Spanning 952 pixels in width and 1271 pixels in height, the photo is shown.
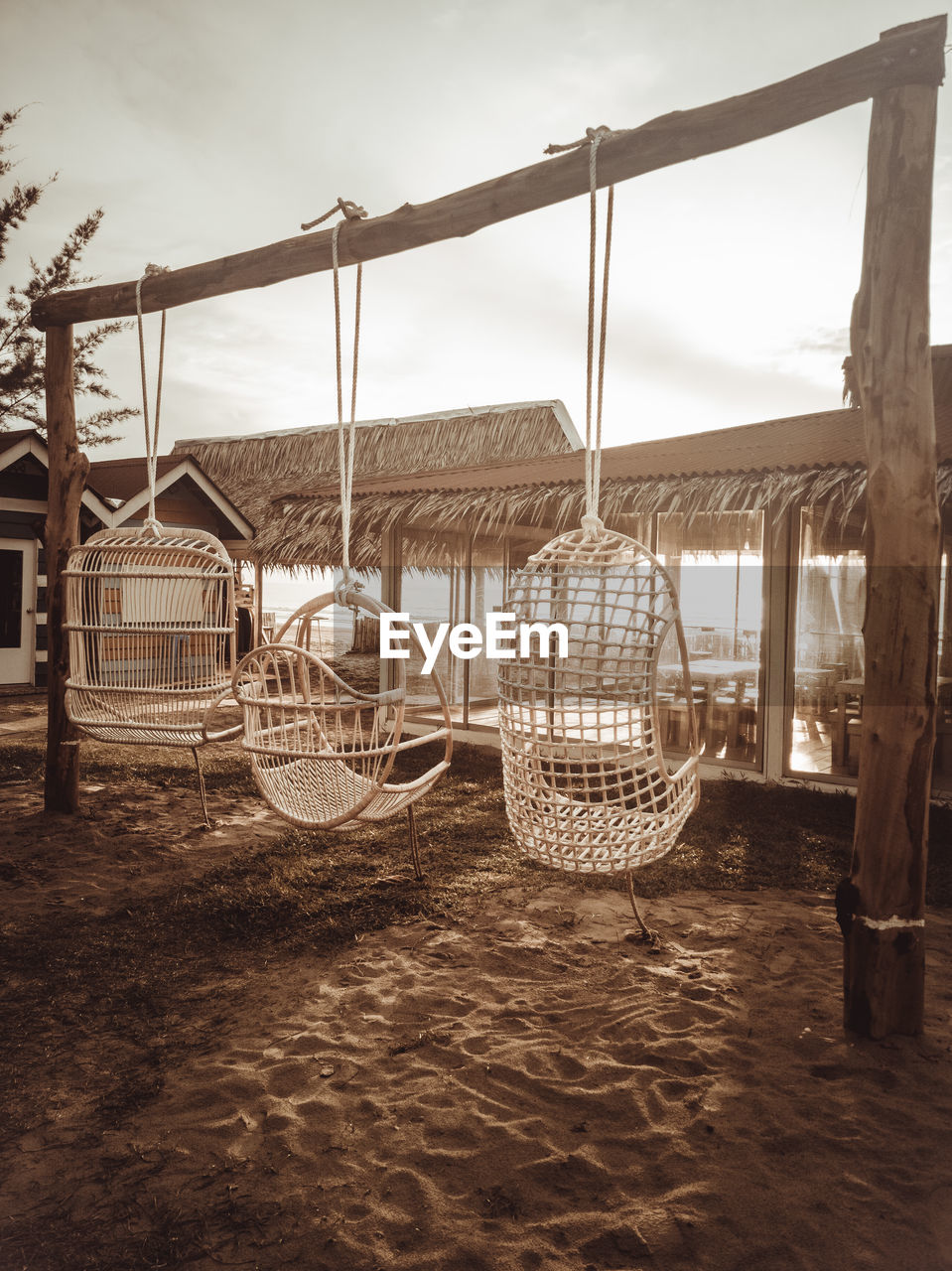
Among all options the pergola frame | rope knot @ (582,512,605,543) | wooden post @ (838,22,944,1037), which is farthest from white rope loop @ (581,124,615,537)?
wooden post @ (838,22,944,1037)

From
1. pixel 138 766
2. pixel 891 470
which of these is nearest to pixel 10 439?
pixel 138 766

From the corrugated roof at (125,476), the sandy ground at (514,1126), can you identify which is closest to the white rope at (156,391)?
the sandy ground at (514,1126)

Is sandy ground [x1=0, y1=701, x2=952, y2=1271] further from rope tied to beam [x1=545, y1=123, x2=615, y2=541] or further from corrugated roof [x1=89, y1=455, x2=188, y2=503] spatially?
corrugated roof [x1=89, y1=455, x2=188, y2=503]

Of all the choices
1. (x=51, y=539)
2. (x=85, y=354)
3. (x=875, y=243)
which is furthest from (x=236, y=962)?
(x=85, y=354)

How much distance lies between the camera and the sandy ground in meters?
1.71

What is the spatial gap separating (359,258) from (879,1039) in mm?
3316

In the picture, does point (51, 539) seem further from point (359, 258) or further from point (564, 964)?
point (564, 964)

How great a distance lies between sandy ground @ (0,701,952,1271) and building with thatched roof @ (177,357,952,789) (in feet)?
10.4

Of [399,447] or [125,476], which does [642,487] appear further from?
[399,447]

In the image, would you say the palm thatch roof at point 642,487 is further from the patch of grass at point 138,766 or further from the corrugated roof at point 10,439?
the corrugated roof at point 10,439

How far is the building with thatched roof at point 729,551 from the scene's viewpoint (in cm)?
593

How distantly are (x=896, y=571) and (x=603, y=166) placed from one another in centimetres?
165

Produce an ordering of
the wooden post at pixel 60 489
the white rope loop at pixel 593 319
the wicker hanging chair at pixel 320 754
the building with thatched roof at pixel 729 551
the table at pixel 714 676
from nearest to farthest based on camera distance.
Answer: the white rope loop at pixel 593 319, the wicker hanging chair at pixel 320 754, the wooden post at pixel 60 489, the building with thatched roof at pixel 729 551, the table at pixel 714 676

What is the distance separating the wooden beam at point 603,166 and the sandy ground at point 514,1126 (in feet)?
9.16
